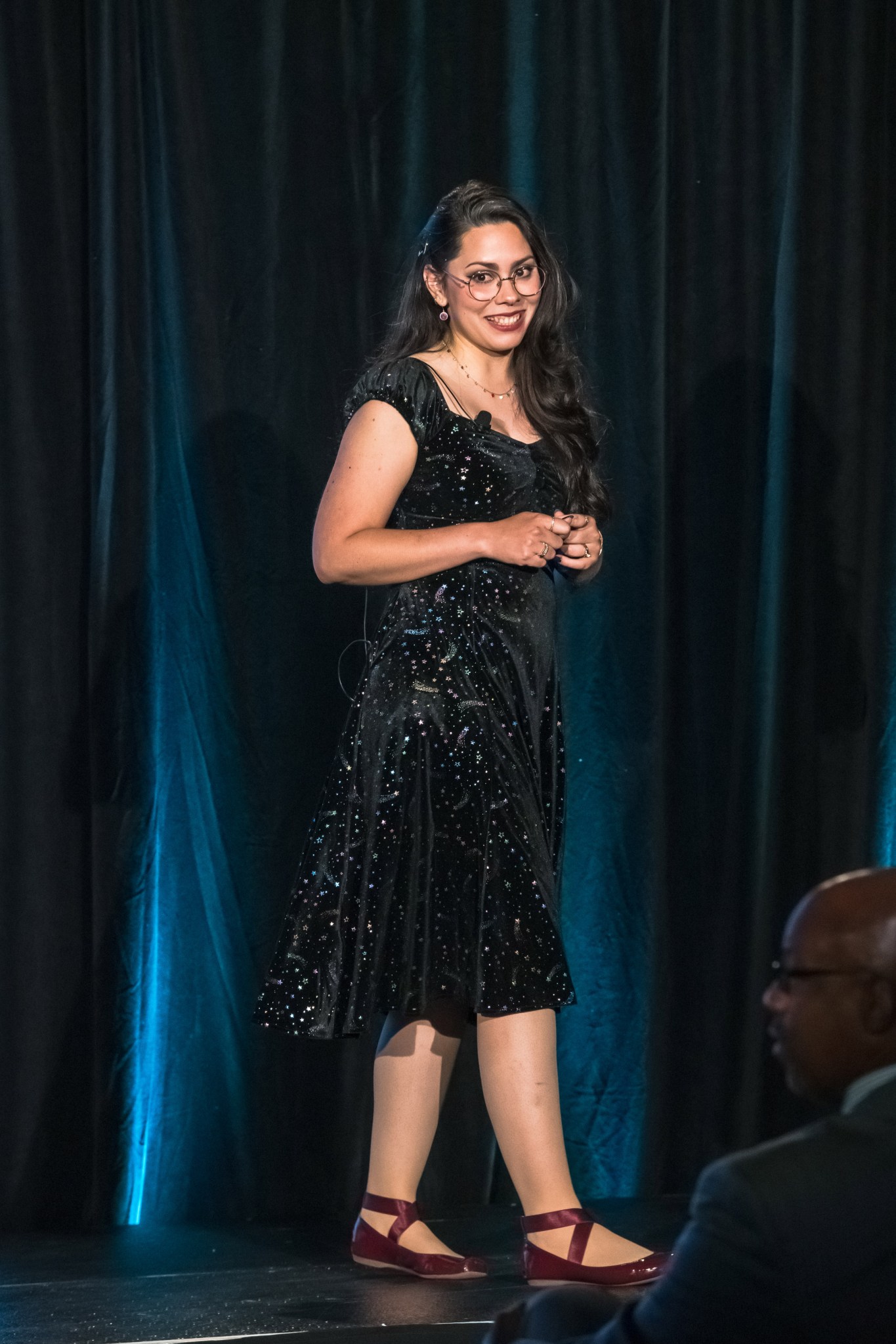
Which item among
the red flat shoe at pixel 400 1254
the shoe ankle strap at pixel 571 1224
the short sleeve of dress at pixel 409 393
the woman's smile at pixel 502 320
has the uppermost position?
the woman's smile at pixel 502 320

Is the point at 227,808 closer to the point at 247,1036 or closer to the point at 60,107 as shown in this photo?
the point at 247,1036

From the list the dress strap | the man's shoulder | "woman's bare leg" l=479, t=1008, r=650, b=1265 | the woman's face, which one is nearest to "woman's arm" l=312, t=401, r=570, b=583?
the dress strap

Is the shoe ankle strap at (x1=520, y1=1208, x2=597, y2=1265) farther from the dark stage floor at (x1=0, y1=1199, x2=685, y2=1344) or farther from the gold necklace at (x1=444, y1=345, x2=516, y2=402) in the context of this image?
the gold necklace at (x1=444, y1=345, x2=516, y2=402)

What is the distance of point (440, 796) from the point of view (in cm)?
255

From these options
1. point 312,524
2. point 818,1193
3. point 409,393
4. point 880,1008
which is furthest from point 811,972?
point 312,524

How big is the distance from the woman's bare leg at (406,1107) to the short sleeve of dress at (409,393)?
89 centimetres

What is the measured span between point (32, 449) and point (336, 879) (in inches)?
42.1

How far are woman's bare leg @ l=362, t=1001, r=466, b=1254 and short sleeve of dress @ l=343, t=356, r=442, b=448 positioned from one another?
89 centimetres

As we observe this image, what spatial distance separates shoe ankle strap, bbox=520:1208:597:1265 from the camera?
2398mm

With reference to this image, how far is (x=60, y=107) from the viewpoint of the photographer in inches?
123

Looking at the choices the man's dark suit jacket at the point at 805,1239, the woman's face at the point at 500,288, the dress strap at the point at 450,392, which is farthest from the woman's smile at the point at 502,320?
the man's dark suit jacket at the point at 805,1239

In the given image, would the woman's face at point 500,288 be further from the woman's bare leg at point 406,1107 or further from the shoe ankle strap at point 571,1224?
the shoe ankle strap at point 571,1224

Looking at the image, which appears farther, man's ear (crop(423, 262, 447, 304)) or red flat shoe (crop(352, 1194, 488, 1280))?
man's ear (crop(423, 262, 447, 304))

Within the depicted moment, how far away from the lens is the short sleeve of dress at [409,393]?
8.39 ft
